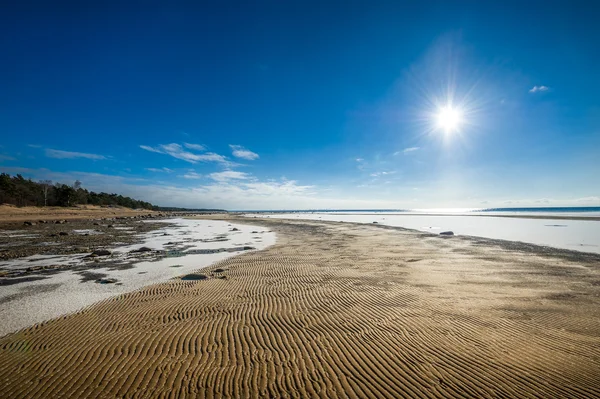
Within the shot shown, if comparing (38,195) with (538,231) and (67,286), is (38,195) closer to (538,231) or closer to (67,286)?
(67,286)

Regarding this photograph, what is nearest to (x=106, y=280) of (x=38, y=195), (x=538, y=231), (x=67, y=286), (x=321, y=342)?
(x=67, y=286)

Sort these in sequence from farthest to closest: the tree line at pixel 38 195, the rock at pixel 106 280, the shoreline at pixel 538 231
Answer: the tree line at pixel 38 195
the shoreline at pixel 538 231
the rock at pixel 106 280

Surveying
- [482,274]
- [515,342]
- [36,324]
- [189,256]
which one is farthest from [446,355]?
[189,256]

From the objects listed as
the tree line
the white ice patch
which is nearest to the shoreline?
the white ice patch

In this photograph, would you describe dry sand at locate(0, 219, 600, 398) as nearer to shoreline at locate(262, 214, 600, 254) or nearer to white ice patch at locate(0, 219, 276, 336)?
white ice patch at locate(0, 219, 276, 336)

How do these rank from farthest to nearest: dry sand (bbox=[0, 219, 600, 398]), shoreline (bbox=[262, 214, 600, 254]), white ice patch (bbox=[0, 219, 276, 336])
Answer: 1. shoreline (bbox=[262, 214, 600, 254])
2. white ice patch (bbox=[0, 219, 276, 336])
3. dry sand (bbox=[0, 219, 600, 398])

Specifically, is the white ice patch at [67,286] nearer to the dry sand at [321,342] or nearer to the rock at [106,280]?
the rock at [106,280]

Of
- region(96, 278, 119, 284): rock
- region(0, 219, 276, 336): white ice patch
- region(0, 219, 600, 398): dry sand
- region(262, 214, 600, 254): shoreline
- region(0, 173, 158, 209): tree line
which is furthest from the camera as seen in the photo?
region(0, 173, 158, 209): tree line

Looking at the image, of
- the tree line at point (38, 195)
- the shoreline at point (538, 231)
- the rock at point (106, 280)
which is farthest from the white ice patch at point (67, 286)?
the tree line at point (38, 195)

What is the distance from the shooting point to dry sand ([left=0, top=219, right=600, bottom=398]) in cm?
463

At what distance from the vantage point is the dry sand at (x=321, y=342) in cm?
463

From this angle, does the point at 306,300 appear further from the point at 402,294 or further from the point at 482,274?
the point at 482,274

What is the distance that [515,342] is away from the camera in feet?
20.3

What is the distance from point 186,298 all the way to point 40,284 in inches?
280
